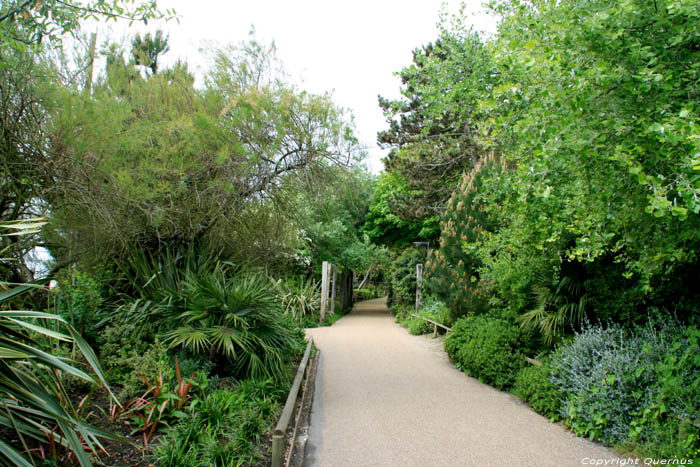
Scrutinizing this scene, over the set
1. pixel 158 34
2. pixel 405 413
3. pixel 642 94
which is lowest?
pixel 405 413

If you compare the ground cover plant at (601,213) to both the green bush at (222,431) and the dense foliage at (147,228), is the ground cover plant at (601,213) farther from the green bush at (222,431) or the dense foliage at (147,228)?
the green bush at (222,431)

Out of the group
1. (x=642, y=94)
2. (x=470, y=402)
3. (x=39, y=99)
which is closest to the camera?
(x=642, y=94)

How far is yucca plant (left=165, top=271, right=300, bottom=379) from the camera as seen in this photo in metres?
5.93

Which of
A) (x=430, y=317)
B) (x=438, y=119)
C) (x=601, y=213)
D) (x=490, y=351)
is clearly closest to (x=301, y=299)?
(x=430, y=317)

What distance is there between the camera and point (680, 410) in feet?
13.6

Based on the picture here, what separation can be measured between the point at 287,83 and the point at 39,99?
3.67m

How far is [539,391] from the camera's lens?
6.14 meters

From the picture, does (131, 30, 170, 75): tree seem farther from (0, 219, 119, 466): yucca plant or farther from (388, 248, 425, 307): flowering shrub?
(388, 248, 425, 307): flowering shrub

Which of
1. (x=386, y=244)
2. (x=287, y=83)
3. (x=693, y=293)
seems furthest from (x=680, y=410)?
(x=386, y=244)

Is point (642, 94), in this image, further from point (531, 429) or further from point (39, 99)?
point (39, 99)

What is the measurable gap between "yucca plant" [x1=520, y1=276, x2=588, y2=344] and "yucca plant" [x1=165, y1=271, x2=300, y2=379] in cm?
445

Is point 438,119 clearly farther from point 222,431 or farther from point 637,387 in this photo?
point 222,431

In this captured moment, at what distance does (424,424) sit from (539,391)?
1804 millimetres

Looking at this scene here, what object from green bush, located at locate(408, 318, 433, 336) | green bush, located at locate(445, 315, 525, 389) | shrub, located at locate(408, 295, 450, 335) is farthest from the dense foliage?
green bush, located at locate(408, 318, 433, 336)
